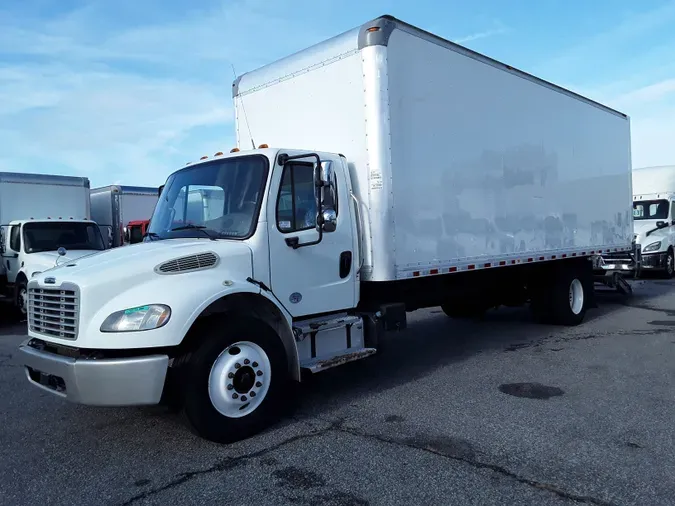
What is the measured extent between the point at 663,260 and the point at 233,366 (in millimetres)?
16665

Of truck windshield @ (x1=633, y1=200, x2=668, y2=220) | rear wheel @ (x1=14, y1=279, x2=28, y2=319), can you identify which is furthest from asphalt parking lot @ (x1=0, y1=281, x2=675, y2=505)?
truck windshield @ (x1=633, y1=200, x2=668, y2=220)

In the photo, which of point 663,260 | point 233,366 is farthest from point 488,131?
point 663,260

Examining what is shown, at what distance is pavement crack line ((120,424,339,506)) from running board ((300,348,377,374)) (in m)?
0.61

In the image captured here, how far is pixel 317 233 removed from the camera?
5562 mm

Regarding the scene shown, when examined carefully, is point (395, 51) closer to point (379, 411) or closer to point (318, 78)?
point (318, 78)

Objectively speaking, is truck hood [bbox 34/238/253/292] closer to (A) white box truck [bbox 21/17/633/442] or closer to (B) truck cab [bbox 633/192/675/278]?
(A) white box truck [bbox 21/17/633/442]

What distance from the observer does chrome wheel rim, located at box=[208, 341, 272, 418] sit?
4.62 meters

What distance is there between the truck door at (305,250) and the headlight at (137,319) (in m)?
1.18

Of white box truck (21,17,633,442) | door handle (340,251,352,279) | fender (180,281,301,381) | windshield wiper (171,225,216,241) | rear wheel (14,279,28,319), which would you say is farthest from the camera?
rear wheel (14,279,28,319)

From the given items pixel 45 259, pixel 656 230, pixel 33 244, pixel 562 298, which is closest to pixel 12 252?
pixel 33 244

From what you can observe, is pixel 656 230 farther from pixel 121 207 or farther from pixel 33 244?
pixel 33 244

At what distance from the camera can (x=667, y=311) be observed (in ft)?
37.0

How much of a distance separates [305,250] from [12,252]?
10.3 metres

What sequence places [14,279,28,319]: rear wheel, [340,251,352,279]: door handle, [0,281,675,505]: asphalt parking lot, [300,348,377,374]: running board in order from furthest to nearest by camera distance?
1. [14,279,28,319]: rear wheel
2. [340,251,352,279]: door handle
3. [300,348,377,374]: running board
4. [0,281,675,505]: asphalt parking lot
